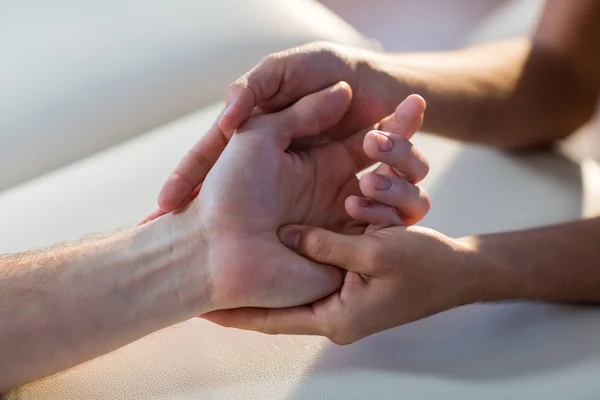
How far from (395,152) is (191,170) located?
0.76 feet

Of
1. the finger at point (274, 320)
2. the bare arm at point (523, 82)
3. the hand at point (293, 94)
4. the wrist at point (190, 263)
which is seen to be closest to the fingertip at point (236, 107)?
the hand at point (293, 94)

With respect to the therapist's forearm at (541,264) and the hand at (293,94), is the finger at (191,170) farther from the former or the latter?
the therapist's forearm at (541,264)

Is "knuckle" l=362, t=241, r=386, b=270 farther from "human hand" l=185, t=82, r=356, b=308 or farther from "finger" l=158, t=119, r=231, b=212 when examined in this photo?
"finger" l=158, t=119, r=231, b=212

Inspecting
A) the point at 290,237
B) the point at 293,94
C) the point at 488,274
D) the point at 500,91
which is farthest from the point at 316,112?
the point at 500,91

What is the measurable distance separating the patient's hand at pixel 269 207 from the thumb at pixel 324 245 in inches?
0.5

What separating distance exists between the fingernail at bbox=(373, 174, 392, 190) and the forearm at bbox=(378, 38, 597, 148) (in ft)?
0.83

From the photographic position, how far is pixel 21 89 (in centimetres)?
115

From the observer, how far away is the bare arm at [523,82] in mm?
1075

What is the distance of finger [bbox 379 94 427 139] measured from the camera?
787mm

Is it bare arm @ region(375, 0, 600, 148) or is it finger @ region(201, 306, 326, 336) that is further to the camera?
bare arm @ region(375, 0, 600, 148)

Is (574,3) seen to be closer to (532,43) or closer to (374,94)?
(532,43)

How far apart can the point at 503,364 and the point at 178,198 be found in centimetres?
40

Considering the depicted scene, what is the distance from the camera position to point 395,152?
76cm

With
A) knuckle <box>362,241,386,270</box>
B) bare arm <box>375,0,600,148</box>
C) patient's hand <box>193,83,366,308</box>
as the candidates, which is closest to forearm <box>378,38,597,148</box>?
bare arm <box>375,0,600,148</box>
